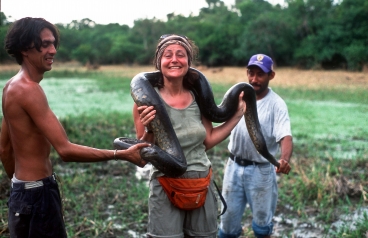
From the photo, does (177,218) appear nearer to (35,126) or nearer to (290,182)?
(35,126)

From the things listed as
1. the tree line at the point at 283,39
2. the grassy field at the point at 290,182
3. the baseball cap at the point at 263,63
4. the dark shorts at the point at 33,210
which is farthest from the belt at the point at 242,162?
the tree line at the point at 283,39

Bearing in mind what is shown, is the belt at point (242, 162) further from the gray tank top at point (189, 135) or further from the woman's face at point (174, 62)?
the woman's face at point (174, 62)

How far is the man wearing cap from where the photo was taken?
3645mm

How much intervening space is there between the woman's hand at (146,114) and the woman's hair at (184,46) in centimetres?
27

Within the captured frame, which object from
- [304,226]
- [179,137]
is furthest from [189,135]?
[304,226]

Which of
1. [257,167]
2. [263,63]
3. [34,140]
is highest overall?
[263,63]

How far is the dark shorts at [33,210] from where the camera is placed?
8.51ft

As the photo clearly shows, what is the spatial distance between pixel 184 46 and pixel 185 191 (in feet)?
3.12

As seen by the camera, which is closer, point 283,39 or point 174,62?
point 174,62

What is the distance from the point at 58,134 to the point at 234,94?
1389 mm

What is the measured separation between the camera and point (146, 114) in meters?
2.71

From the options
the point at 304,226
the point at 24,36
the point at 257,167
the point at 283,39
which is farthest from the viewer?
the point at 283,39

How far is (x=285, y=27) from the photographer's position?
3475 cm

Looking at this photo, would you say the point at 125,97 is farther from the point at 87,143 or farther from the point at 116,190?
the point at 116,190
